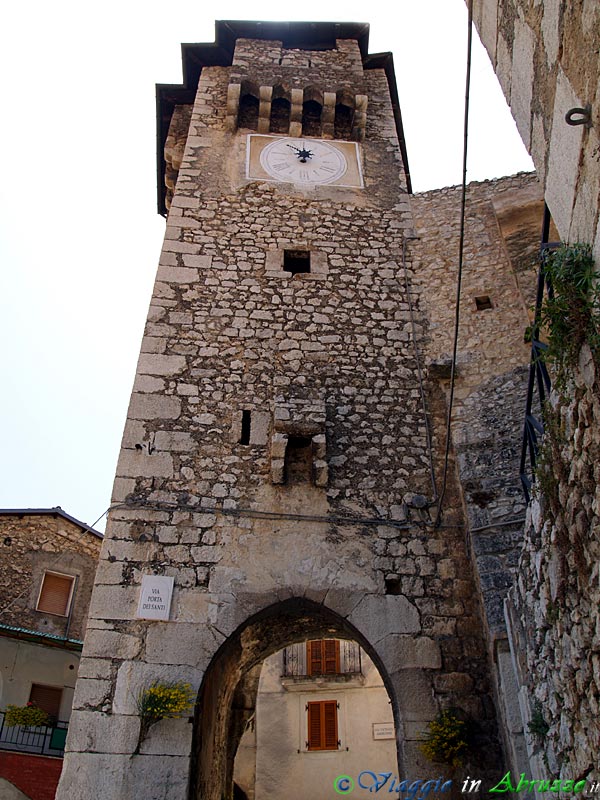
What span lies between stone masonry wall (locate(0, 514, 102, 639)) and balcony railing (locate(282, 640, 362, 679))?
402 centimetres

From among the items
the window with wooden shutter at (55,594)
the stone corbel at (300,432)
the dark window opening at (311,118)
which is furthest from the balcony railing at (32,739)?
the dark window opening at (311,118)

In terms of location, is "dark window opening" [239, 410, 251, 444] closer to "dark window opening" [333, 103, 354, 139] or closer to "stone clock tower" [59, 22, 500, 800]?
"stone clock tower" [59, 22, 500, 800]

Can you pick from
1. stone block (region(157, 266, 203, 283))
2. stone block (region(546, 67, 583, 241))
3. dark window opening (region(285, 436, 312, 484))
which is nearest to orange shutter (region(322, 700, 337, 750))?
dark window opening (region(285, 436, 312, 484))

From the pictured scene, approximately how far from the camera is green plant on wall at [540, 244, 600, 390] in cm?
283

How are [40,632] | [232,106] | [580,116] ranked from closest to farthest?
[580,116] → [232,106] → [40,632]

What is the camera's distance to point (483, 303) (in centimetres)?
767

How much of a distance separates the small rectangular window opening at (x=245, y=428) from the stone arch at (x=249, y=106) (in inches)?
199

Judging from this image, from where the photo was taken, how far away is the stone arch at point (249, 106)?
987 cm

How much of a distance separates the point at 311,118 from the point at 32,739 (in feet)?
32.5

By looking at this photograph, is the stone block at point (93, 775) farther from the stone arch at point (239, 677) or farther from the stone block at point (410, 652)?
the stone block at point (410, 652)

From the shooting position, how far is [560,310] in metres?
3.00

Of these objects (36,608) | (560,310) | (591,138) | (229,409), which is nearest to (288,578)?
(229,409)

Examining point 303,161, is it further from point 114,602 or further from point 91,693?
point 91,693

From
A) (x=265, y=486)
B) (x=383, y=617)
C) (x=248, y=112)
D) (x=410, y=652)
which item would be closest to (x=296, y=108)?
(x=248, y=112)
